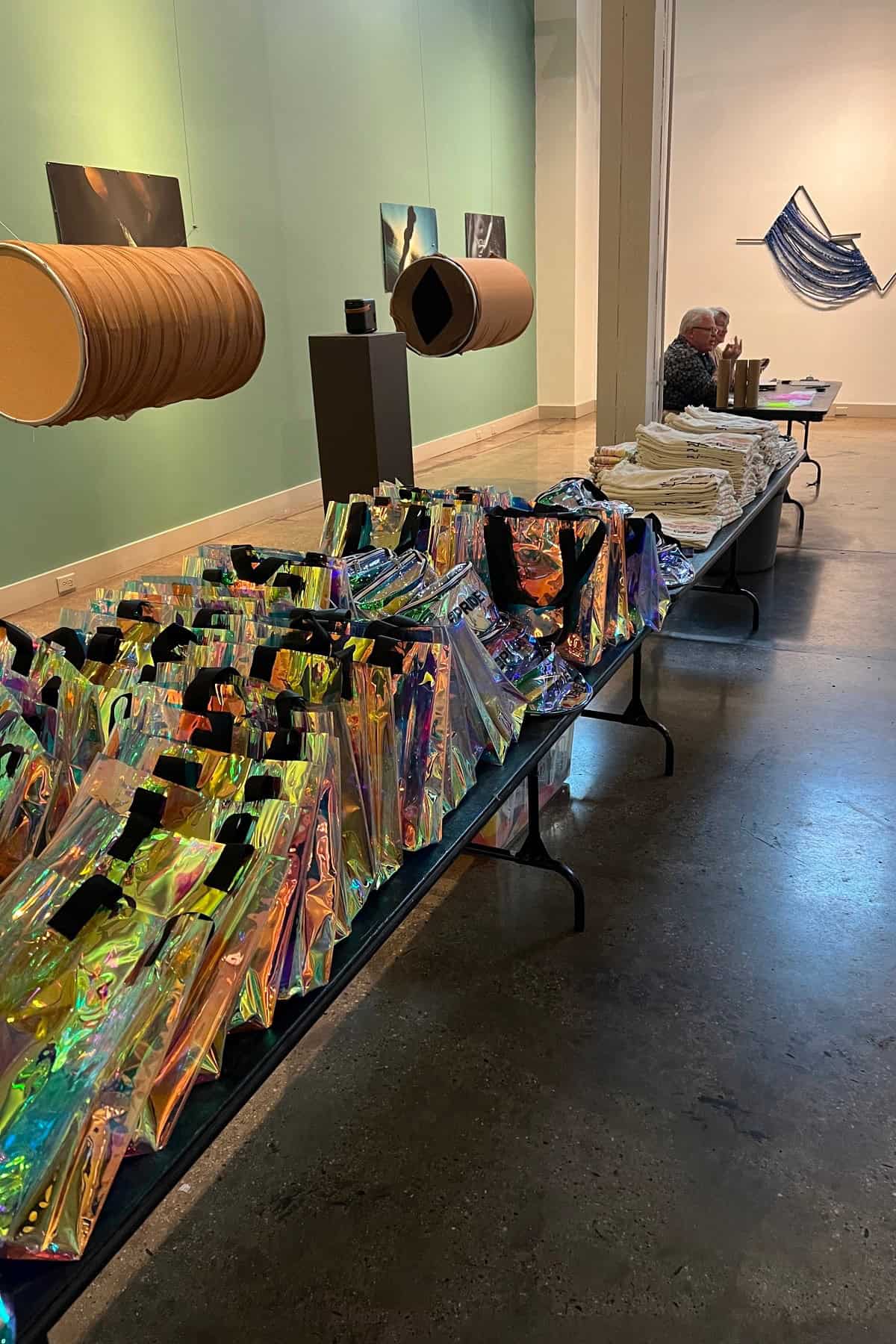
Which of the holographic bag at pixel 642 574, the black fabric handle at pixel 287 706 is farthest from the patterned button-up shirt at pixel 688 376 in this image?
the black fabric handle at pixel 287 706

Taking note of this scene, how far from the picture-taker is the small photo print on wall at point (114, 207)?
15.2 feet

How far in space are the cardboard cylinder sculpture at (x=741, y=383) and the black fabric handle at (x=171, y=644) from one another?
4.14m

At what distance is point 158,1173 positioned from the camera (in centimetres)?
97

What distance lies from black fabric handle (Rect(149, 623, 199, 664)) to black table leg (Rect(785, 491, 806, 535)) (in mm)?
4702

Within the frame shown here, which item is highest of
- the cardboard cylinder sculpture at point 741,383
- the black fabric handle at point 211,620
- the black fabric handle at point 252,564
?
the cardboard cylinder sculpture at point 741,383

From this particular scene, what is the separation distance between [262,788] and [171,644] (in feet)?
1.54

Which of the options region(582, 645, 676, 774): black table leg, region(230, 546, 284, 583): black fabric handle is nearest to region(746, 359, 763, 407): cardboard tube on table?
region(582, 645, 676, 774): black table leg

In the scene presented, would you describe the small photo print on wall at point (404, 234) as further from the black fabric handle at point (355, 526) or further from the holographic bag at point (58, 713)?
the holographic bag at point (58, 713)

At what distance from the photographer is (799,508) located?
5.95 metres

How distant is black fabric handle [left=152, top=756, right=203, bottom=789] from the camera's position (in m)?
1.19

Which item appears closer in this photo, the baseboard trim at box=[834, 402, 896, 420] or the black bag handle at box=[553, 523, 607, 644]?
the black bag handle at box=[553, 523, 607, 644]

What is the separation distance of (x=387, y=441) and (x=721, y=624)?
1.71 metres

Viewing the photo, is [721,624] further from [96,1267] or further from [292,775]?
[96,1267]

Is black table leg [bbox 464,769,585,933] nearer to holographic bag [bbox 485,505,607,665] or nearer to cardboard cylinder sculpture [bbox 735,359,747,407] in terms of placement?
holographic bag [bbox 485,505,607,665]
